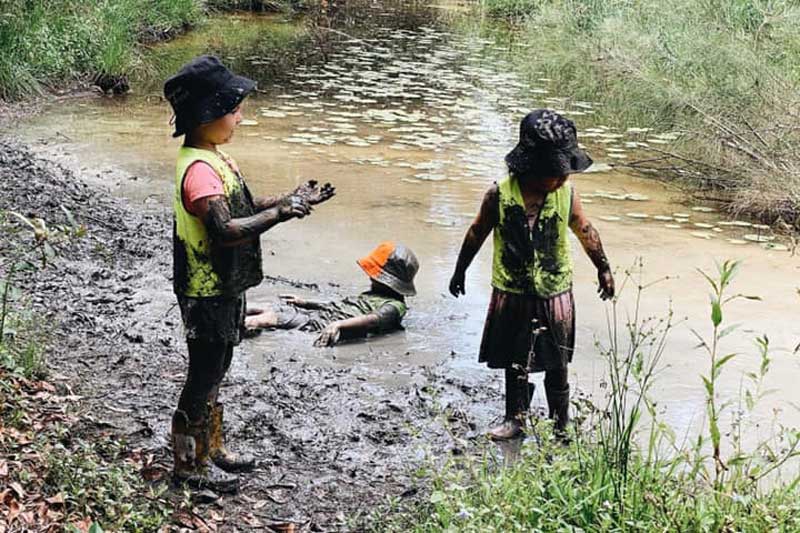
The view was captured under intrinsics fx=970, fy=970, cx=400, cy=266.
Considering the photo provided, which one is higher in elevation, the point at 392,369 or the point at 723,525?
the point at 723,525

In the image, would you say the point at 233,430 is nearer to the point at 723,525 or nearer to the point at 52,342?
the point at 52,342

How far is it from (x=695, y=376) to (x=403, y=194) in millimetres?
4949

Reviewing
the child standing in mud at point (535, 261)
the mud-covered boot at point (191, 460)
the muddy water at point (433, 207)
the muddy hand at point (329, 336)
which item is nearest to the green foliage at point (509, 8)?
the muddy water at point (433, 207)

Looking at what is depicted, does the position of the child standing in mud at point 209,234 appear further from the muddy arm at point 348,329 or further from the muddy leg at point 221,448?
the muddy arm at point 348,329

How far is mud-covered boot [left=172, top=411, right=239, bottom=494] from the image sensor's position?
411 centimetres

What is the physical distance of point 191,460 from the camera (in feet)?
13.5

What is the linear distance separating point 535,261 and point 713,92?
27.1ft


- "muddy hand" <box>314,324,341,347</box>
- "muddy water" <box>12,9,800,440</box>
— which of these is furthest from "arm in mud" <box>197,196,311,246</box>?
"muddy hand" <box>314,324,341,347</box>

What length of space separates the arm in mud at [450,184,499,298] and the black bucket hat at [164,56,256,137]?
54.5 inches

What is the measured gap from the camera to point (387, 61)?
2036 cm

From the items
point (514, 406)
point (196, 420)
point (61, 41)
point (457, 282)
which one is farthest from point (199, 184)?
point (61, 41)

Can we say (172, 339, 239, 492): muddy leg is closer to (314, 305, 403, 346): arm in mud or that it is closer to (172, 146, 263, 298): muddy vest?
(172, 146, 263, 298): muddy vest

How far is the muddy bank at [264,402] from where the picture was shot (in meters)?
4.23

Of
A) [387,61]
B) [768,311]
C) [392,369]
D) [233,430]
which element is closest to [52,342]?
[233,430]
